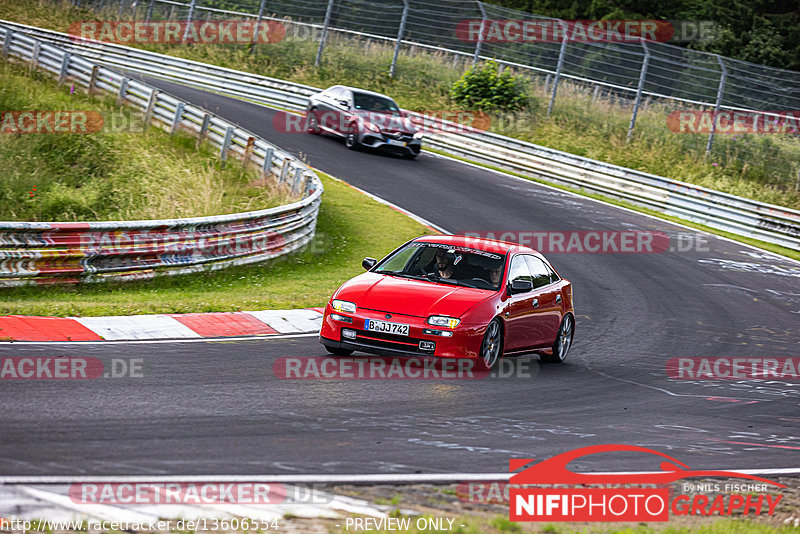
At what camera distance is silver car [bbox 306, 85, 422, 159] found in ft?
87.7

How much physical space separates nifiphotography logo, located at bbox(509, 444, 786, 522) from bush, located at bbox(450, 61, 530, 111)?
1010 inches

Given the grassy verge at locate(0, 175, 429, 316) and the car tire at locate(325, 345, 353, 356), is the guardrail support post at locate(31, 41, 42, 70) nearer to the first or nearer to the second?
the grassy verge at locate(0, 175, 429, 316)

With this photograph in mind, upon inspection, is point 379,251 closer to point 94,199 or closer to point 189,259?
point 189,259

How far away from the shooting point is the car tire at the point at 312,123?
94.6ft

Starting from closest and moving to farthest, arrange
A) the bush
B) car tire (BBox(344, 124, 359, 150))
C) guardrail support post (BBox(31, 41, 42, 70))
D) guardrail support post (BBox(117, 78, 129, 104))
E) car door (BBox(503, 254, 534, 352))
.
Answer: car door (BBox(503, 254, 534, 352)) < guardrail support post (BBox(117, 78, 129, 104)) < car tire (BBox(344, 124, 359, 150)) < guardrail support post (BBox(31, 41, 42, 70)) < the bush

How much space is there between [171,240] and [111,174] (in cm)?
732

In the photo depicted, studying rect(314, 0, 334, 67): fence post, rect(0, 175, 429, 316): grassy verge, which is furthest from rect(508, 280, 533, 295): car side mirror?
rect(314, 0, 334, 67): fence post

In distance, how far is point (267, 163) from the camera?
68.2 feet

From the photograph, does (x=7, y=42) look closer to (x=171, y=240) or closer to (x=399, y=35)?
(x=399, y=35)

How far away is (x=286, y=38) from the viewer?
38.1m

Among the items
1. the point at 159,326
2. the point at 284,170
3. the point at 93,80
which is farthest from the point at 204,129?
the point at 159,326

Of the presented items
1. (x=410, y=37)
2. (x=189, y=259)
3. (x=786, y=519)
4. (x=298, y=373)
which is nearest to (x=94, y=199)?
(x=189, y=259)

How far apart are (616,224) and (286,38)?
20.1m

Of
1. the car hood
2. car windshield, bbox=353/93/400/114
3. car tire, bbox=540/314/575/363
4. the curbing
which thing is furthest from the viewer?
car windshield, bbox=353/93/400/114
